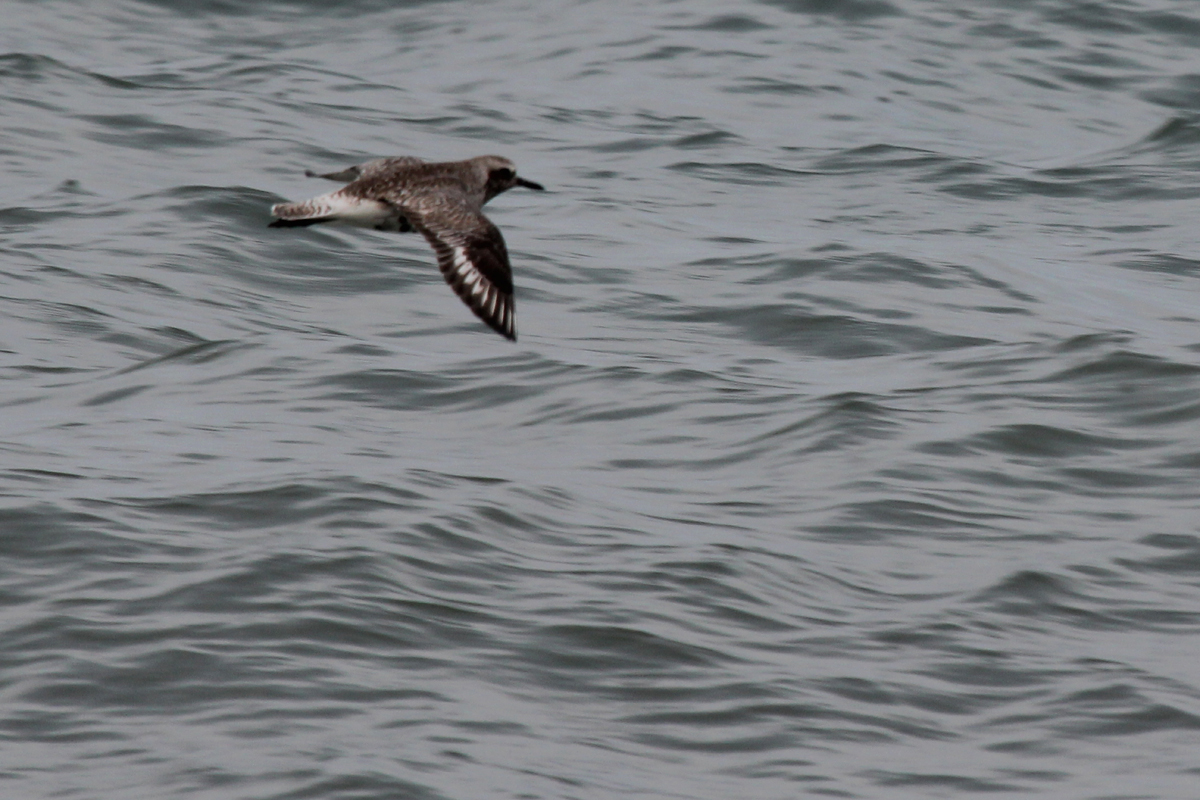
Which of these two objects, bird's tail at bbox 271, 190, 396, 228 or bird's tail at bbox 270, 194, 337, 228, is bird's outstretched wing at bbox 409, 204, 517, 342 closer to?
bird's tail at bbox 271, 190, 396, 228

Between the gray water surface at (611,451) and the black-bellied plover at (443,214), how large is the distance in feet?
3.38

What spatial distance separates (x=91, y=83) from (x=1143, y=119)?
365 inches

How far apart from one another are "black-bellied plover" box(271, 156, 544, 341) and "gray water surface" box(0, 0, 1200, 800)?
1029 millimetres

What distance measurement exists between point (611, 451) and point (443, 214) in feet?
5.28

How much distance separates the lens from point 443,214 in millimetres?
8586

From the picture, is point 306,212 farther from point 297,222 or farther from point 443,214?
point 443,214

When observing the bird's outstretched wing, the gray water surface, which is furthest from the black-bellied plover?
the gray water surface

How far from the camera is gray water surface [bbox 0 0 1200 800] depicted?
22.0ft

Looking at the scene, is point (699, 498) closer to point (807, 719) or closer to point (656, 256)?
point (807, 719)

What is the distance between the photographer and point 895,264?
12.8m

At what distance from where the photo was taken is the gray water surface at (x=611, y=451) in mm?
6699

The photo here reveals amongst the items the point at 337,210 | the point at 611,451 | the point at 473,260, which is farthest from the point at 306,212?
the point at 611,451

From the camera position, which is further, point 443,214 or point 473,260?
point 443,214

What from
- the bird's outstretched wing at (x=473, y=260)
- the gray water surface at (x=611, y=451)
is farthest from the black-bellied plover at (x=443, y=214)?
the gray water surface at (x=611, y=451)
